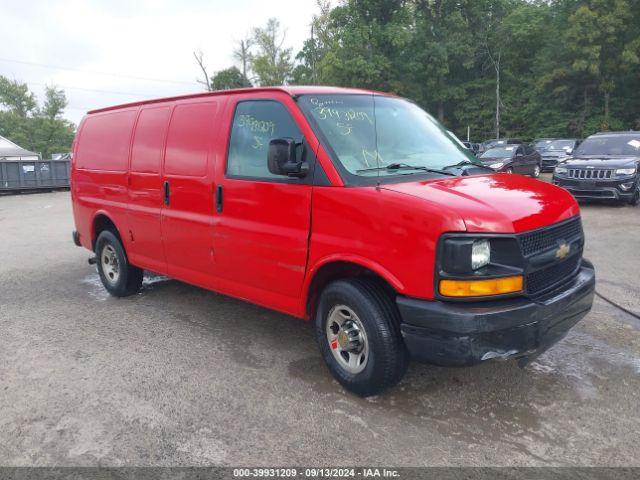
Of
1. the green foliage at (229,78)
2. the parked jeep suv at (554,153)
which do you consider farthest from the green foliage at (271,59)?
the parked jeep suv at (554,153)

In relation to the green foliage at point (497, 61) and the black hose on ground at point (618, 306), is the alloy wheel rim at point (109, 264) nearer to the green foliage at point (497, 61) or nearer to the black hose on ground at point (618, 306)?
the black hose on ground at point (618, 306)

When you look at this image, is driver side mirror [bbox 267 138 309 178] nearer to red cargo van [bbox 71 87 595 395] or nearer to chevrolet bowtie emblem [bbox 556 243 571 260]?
red cargo van [bbox 71 87 595 395]

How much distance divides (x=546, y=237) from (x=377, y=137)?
139cm

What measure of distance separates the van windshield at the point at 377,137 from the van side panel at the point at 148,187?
6.03ft

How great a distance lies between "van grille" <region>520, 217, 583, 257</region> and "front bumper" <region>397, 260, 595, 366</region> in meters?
0.31

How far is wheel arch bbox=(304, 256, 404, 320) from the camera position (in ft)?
10.6

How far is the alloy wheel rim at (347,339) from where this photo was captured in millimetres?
3521

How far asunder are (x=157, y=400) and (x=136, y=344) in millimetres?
1142

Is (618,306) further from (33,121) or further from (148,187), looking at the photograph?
(33,121)

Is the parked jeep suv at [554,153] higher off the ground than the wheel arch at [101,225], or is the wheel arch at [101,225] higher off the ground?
the parked jeep suv at [554,153]

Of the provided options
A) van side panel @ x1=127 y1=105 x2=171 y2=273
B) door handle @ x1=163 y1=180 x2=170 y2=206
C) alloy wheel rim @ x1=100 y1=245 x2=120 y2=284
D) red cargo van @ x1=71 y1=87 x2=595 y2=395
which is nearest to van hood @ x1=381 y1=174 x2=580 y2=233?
red cargo van @ x1=71 y1=87 x2=595 y2=395

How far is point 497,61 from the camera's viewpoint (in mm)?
47594

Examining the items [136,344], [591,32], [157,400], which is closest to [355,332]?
[157,400]

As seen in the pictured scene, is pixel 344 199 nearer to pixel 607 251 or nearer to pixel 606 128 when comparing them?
pixel 607 251
